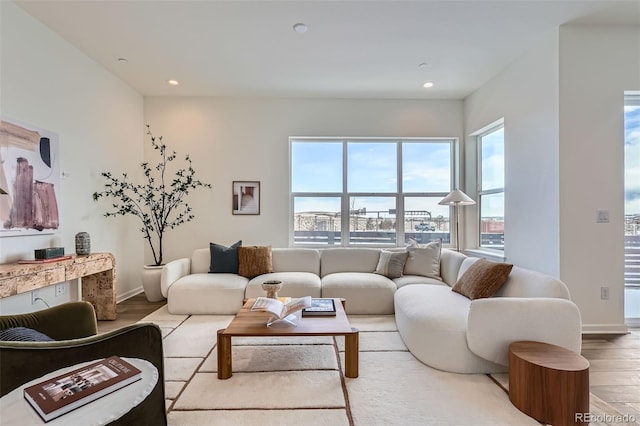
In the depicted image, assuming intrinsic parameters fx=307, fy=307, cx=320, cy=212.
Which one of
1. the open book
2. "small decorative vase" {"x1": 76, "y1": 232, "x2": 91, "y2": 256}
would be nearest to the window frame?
the open book

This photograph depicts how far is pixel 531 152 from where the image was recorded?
3.14 metres

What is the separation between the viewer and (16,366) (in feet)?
3.98

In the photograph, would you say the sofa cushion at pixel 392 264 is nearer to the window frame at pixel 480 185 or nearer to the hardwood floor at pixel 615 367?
the window frame at pixel 480 185

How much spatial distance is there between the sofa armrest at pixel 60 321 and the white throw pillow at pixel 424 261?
315 cm

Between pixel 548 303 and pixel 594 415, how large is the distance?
62cm

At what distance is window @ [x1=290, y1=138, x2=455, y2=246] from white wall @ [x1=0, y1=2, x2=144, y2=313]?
2.25 meters

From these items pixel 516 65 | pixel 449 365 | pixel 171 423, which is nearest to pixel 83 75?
pixel 171 423

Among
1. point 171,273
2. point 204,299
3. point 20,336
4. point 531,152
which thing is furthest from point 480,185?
point 20,336

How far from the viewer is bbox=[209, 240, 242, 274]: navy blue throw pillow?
3.90 meters

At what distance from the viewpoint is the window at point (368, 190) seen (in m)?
4.63

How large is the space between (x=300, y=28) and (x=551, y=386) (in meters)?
3.13

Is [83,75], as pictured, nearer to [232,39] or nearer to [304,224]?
[232,39]

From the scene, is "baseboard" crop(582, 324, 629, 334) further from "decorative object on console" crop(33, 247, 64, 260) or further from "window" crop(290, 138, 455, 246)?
"decorative object on console" crop(33, 247, 64, 260)

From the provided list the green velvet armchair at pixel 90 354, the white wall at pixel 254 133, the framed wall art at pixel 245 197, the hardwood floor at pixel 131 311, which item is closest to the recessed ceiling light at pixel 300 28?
the white wall at pixel 254 133
